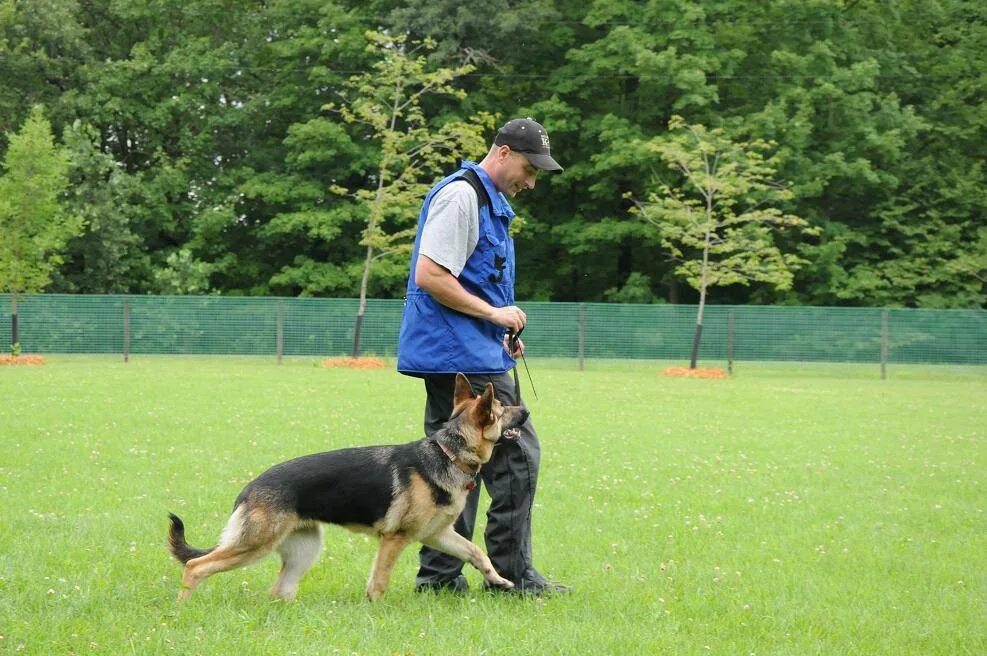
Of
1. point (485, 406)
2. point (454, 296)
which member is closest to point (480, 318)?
point (454, 296)

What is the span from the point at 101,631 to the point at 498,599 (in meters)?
1.92

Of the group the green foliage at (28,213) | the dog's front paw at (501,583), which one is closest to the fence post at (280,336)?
the green foliage at (28,213)

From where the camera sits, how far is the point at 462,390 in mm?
5438

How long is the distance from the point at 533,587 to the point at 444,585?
481mm

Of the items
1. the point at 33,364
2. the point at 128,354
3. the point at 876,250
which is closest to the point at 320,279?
the point at 128,354

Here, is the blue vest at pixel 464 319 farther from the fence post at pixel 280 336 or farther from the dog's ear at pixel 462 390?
the fence post at pixel 280 336

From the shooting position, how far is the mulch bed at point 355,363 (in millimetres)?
26406

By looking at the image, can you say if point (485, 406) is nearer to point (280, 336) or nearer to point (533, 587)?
point (533, 587)

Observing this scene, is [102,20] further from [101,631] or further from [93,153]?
[101,631]

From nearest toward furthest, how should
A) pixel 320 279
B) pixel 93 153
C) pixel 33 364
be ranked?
pixel 33 364, pixel 93 153, pixel 320 279

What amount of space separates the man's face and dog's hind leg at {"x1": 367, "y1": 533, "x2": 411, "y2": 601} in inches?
71.8

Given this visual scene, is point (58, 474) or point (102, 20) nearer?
point (58, 474)

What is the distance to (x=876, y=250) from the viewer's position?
39531 mm

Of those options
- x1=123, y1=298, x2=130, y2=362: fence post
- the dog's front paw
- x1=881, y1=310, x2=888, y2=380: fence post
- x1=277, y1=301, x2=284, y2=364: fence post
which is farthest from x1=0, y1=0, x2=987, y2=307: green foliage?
the dog's front paw
